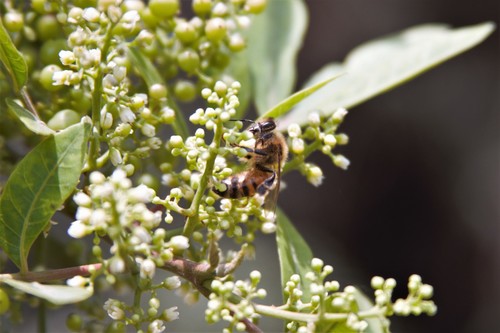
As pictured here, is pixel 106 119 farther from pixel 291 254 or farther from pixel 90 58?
pixel 291 254

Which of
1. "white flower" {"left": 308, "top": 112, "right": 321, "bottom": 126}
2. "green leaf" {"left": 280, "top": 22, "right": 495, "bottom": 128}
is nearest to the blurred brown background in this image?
"green leaf" {"left": 280, "top": 22, "right": 495, "bottom": 128}

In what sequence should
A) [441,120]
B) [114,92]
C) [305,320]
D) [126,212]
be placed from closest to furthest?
[126,212], [305,320], [114,92], [441,120]

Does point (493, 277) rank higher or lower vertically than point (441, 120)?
lower

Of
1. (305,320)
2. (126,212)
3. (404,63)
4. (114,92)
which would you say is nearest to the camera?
(126,212)

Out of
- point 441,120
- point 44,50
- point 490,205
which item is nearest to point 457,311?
point 490,205

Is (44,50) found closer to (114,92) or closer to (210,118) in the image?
(114,92)

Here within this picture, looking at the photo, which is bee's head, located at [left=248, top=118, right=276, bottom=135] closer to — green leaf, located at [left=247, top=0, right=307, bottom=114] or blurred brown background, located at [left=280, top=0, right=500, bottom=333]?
green leaf, located at [left=247, top=0, right=307, bottom=114]

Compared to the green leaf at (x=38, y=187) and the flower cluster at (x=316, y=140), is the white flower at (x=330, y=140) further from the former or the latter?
the green leaf at (x=38, y=187)
